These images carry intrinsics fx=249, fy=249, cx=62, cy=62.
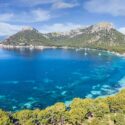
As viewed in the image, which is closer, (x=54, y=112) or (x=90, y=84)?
(x=54, y=112)

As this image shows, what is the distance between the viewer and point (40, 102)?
107m

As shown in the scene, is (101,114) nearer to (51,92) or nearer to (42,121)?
(42,121)

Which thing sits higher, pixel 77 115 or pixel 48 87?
pixel 77 115

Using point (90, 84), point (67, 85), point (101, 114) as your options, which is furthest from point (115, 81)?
point (101, 114)

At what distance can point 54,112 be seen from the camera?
78188mm

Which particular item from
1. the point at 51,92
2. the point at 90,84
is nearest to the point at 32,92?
the point at 51,92

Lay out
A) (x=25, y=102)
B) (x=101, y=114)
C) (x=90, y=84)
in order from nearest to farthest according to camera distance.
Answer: (x=101, y=114)
(x=25, y=102)
(x=90, y=84)

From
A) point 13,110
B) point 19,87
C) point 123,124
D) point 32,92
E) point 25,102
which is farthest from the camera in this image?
point 19,87

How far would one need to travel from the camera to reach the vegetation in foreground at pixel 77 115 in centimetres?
7400

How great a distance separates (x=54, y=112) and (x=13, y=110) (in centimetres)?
2415

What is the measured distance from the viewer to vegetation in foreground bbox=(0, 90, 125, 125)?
7400cm

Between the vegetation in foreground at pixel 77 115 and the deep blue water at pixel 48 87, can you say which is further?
the deep blue water at pixel 48 87

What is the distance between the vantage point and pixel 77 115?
7806 cm

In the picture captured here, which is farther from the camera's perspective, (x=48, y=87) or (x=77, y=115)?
(x=48, y=87)
